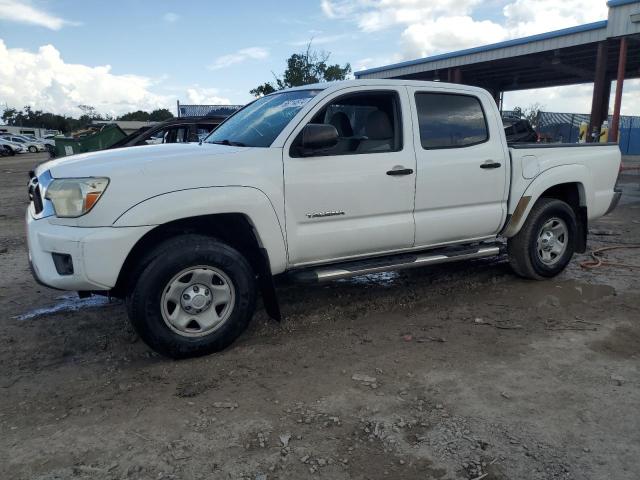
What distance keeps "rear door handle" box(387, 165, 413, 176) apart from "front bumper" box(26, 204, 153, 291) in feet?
6.46

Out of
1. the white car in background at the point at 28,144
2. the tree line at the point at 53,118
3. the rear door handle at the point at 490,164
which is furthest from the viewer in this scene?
the tree line at the point at 53,118

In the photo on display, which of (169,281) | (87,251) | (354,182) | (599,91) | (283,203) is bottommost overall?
(169,281)

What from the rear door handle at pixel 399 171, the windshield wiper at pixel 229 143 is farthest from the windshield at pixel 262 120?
the rear door handle at pixel 399 171

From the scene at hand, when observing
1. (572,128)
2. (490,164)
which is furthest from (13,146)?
(490,164)

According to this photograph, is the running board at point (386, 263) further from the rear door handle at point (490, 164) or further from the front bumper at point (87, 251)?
the front bumper at point (87, 251)

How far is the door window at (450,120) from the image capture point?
4.59 metres

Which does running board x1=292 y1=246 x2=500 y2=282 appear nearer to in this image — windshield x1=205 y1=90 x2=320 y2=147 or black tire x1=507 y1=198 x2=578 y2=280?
black tire x1=507 y1=198 x2=578 y2=280

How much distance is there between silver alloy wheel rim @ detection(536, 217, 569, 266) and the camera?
5.51m

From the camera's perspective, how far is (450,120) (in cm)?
478

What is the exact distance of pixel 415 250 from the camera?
4.66 metres

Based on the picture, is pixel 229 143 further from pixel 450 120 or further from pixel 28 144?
pixel 28 144

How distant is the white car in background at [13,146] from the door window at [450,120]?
137 feet

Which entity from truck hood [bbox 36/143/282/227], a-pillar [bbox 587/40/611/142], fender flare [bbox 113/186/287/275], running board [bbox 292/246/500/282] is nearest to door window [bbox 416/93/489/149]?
running board [bbox 292/246/500/282]

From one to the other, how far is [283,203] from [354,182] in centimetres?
63
